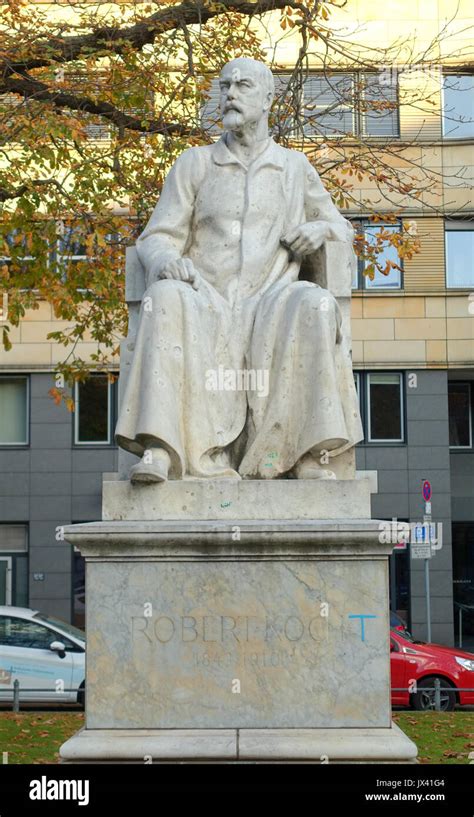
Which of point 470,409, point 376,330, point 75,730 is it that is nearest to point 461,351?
point 376,330

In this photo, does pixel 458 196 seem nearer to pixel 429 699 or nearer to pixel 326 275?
pixel 429 699

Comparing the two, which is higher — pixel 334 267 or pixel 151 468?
pixel 334 267

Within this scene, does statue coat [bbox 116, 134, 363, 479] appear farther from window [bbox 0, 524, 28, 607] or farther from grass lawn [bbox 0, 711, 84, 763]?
window [bbox 0, 524, 28, 607]

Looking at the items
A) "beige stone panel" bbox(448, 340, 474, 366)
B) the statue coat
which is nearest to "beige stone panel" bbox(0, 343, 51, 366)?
"beige stone panel" bbox(448, 340, 474, 366)

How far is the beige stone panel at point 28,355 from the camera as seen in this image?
24.5m

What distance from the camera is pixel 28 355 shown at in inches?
965

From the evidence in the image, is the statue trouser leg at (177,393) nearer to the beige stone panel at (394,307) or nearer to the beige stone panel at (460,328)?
the beige stone panel at (394,307)

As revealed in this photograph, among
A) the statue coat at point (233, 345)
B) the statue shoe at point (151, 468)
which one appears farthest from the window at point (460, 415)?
the statue shoe at point (151, 468)

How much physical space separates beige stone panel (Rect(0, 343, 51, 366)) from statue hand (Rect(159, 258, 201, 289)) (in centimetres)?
1789

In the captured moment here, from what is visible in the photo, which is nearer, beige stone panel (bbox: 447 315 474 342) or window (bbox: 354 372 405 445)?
window (bbox: 354 372 405 445)

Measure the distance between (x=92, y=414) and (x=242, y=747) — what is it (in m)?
18.8

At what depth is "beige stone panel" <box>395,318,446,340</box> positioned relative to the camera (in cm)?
2466

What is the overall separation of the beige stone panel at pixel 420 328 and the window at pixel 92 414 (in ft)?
17.1
